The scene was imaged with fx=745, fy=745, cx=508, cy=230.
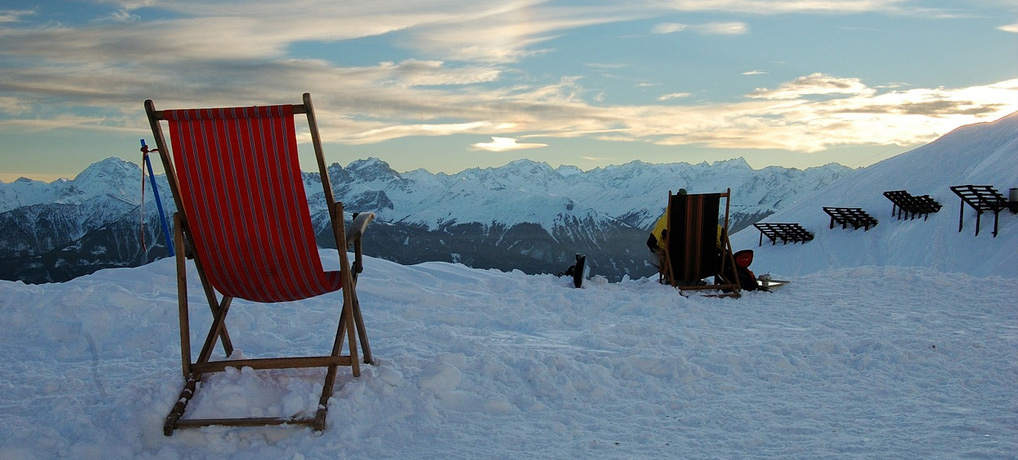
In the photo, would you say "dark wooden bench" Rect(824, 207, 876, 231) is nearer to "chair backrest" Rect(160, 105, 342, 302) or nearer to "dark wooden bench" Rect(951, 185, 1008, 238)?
"dark wooden bench" Rect(951, 185, 1008, 238)

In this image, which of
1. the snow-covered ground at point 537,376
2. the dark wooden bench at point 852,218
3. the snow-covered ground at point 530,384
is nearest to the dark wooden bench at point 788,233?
the dark wooden bench at point 852,218

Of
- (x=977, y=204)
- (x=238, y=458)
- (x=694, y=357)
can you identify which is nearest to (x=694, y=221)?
(x=694, y=357)

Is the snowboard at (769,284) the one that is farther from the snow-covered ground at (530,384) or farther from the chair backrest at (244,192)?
the chair backrest at (244,192)

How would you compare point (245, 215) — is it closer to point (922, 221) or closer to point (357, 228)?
point (357, 228)

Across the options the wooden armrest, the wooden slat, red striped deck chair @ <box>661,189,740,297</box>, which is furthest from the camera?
red striped deck chair @ <box>661,189,740,297</box>

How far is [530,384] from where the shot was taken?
4043mm

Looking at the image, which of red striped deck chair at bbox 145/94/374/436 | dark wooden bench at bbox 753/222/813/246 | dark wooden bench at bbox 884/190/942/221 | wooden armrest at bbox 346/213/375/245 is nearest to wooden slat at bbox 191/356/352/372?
red striped deck chair at bbox 145/94/374/436

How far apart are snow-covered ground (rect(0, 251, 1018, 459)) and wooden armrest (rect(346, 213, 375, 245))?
74 cm

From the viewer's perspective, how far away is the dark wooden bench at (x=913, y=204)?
101ft

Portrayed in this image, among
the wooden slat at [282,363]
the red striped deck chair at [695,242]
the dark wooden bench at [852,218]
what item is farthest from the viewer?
the dark wooden bench at [852,218]

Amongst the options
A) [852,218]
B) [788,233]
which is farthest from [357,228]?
[788,233]

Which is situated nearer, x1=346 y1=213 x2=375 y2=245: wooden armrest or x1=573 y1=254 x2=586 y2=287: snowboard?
x1=346 y1=213 x2=375 y2=245: wooden armrest

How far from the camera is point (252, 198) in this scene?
11.6 ft

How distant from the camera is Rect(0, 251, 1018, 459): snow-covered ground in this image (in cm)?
328
